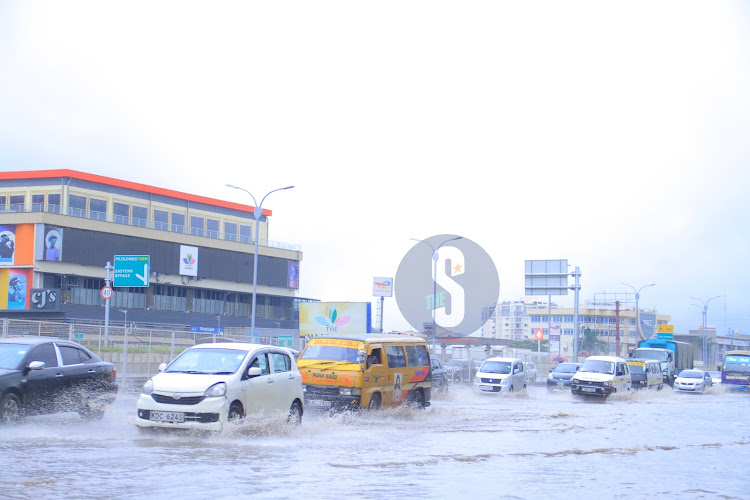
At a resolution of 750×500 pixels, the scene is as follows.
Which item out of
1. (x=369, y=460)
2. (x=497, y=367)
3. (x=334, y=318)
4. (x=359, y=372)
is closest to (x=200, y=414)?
(x=369, y=460)

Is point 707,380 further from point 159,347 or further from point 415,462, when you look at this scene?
point 415,462

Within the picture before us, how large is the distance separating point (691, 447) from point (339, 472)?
9.33 m

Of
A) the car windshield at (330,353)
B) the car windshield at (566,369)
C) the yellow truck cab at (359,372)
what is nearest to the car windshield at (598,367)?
the car windshield at (566,369)

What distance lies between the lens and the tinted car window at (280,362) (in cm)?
1541

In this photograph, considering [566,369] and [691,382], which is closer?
[566,369]

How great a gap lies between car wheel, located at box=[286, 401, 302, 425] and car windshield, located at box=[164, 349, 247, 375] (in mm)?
1709

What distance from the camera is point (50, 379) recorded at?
14734 mm

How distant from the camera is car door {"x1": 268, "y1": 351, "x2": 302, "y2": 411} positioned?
15.1 metres

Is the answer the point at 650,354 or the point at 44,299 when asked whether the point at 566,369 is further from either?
the point at 44,299

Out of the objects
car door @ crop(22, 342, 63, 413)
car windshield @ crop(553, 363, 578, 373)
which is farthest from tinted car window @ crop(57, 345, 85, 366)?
car windshield @ crop(553, 363, 578, 373)

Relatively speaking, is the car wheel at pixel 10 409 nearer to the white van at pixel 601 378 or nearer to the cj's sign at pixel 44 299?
the white van at pixel 601 378

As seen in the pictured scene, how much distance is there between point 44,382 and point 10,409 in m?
0.87

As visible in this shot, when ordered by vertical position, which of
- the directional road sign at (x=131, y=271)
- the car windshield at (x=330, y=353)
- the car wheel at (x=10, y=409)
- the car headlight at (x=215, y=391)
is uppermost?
the directional road sign at (x=131, y=271)

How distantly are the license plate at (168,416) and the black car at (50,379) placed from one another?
2448mm
